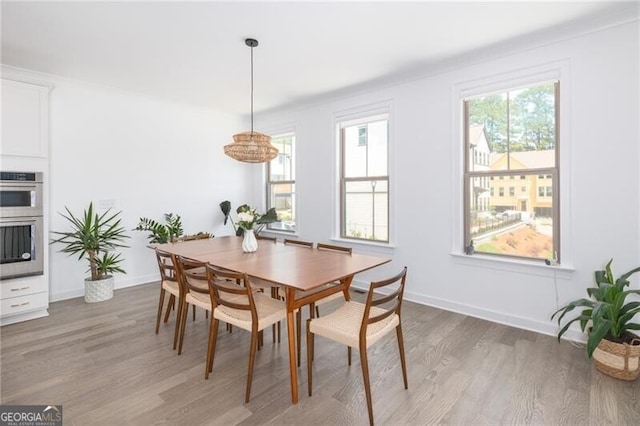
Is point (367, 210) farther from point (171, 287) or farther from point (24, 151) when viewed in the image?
point (24, 151)

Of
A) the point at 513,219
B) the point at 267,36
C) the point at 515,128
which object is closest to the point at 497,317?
the point at 513,219

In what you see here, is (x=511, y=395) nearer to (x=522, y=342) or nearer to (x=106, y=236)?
(x=522, y=342)

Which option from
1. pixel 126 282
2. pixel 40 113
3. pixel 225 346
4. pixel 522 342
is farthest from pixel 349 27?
pixel 126 282

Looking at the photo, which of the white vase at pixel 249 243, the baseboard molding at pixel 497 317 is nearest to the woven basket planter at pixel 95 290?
the white vase at pixel 249 243

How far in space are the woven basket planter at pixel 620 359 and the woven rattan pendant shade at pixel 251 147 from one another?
3.28 m

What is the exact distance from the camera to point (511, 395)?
2133mm

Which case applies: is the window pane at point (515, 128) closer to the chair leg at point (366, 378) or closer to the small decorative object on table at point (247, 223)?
the small decorative object on table at point (247, 223)

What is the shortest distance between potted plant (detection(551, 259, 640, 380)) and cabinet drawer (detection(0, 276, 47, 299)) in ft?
16.7

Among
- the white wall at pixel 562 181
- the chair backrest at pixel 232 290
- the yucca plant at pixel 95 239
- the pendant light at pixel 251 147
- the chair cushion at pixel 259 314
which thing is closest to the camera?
the chair backrest at pixel 232 290

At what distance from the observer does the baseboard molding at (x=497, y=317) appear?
9.56 feet

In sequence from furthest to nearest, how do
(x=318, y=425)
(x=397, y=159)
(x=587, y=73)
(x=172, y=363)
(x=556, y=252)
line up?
(x=397, y=159) → (x=556, y=252) → (x=587, y=73) → (x=172, y=363) → (x=318, y=425)

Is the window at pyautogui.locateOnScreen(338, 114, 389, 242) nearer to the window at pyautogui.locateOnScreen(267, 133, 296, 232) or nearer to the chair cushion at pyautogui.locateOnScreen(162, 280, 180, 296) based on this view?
the window at pyautogui.locateOnScreen(267, 133, 296, 232)

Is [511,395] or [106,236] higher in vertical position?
[106,236]

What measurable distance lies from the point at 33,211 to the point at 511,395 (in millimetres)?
4722
